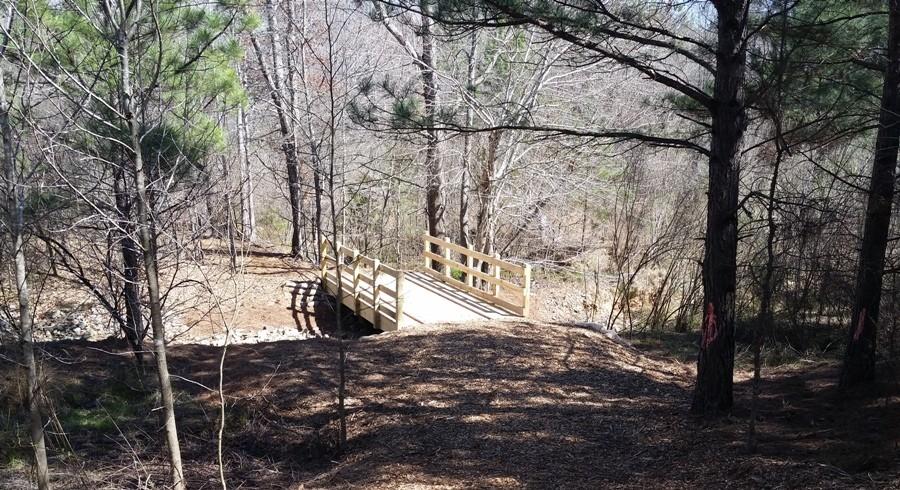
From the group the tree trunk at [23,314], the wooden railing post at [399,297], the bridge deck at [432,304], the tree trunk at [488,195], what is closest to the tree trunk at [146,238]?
the tree trunk at [23,314]

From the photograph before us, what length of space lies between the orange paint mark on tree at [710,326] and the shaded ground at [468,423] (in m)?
0.73

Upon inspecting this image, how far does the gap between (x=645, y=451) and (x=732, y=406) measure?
1.06m

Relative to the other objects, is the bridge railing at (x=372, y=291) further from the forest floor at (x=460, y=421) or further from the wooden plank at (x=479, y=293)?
the forest floor at (x=460, y=421)

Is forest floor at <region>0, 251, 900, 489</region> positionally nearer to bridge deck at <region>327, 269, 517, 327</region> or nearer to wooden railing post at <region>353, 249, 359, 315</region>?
bridge deck at <region>327, 269, 517, 327</region>

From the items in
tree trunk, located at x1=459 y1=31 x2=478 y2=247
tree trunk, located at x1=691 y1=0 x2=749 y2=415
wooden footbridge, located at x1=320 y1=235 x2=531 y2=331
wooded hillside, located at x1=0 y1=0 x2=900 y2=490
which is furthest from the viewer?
tree trunk, located at x1=459 y1=31 x2=478 y2=247

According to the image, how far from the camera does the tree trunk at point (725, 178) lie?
196 inches

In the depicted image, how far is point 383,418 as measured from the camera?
6246 mm

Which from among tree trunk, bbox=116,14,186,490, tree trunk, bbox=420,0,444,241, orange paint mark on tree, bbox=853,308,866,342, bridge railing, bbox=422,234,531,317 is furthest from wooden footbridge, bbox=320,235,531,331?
tree trunk, bbox=116,14,186,490

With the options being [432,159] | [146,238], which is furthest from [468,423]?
[432,159]

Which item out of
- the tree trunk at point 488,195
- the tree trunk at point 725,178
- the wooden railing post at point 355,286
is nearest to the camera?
the tree trunk at point 725,178

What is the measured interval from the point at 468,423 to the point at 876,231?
4.04 metres

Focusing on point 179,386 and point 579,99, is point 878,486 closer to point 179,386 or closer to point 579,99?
point 179,386

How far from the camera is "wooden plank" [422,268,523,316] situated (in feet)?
34.8

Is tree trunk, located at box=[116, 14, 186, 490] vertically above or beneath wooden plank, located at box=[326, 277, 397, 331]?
above
